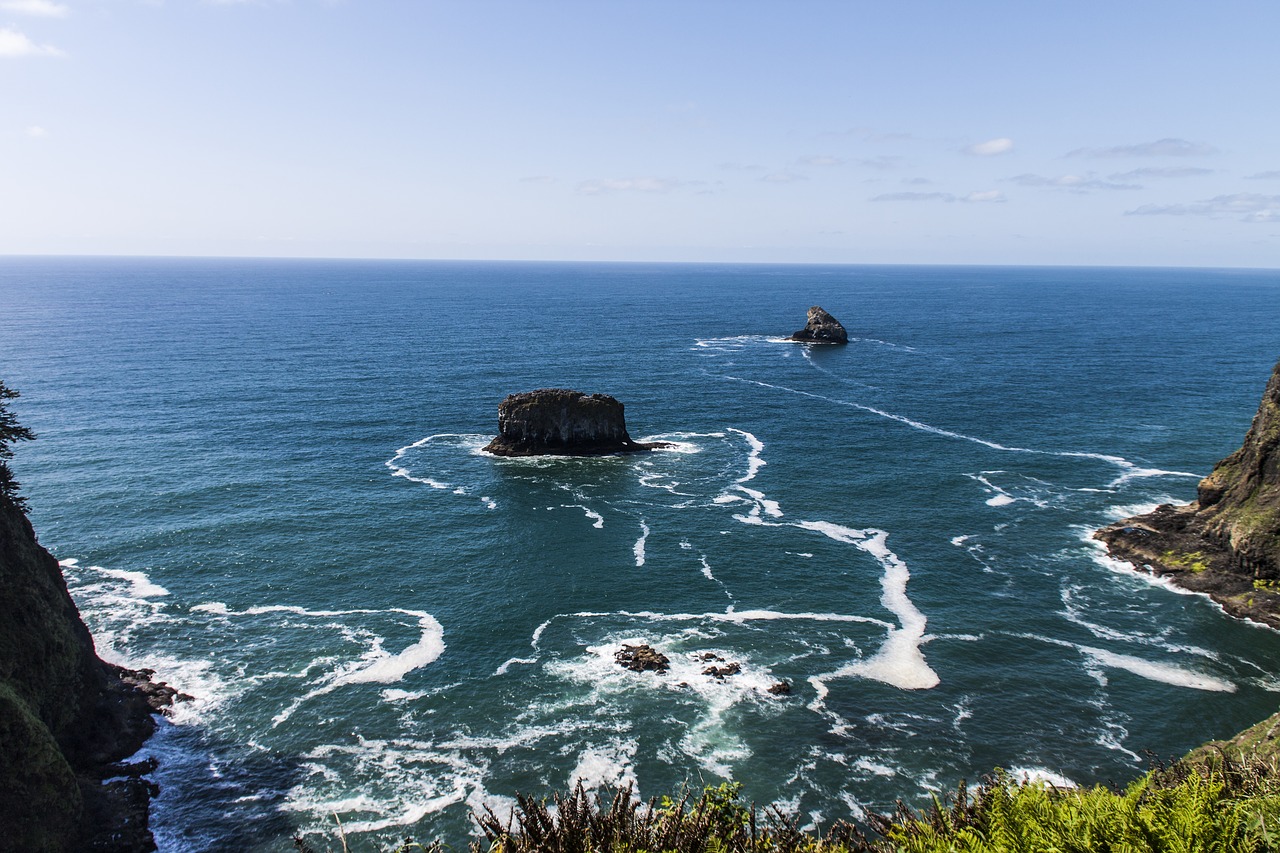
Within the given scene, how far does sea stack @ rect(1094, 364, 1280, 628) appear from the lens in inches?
2913

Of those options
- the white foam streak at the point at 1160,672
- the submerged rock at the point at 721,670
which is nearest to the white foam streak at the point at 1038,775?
the white foam streak at the point at 1160,672

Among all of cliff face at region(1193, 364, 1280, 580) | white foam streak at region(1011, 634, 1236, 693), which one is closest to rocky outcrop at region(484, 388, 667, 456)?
white foam streak at region(1011, 634, 1236, 693)

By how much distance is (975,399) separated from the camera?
15350cm

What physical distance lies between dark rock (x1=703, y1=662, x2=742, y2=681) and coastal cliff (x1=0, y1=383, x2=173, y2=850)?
40.1 meters

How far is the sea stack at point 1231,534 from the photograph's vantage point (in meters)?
74.0

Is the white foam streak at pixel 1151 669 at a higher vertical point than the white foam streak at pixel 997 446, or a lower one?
lower

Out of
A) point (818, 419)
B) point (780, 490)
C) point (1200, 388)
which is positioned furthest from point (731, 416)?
point (1200, 388)

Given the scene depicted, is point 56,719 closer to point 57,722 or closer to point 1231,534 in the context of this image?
point 57,722

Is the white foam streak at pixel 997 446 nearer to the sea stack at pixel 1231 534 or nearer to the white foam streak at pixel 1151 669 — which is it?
the sea stack at pixel 1231 534

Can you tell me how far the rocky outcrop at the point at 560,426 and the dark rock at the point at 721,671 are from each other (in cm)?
5806

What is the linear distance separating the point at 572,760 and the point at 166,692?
33612mm

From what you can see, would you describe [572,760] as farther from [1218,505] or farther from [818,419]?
[818,419]

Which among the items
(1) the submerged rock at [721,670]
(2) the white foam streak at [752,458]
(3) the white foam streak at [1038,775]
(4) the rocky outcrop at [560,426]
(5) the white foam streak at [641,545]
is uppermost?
(4) the rocky outcrop at [560,426]

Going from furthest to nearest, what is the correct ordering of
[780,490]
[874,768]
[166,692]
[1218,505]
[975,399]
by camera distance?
[975,399], [780,490], [1218,505], [166,692], [874,768]
